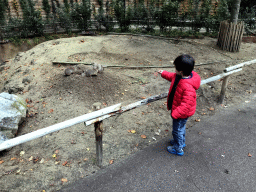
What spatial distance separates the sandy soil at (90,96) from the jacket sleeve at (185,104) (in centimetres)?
102

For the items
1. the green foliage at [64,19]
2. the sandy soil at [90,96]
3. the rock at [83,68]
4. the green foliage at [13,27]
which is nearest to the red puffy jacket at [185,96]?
the sandy soil at [90,96]

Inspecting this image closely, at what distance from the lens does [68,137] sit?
3.47 meters

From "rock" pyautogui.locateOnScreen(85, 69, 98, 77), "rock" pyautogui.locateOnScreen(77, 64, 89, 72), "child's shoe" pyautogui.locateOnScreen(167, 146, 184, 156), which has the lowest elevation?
"child's shoe" pyautogui.locateOnScreen(167, 146, 184, 156)

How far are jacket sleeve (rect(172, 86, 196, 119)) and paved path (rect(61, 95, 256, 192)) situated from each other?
80 cm

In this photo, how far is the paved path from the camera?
2.50 meters

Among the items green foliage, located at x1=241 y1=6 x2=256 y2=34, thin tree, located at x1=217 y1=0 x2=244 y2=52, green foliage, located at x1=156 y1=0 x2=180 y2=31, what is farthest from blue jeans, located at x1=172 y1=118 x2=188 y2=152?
green foliage, located at x1=241 y1=6 x2=256 y2=34

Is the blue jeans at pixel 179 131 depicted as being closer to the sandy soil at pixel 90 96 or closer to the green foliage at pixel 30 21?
the sandy soil at pixel 90 96

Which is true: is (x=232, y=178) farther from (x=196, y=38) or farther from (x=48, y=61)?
(x=196, y=38)

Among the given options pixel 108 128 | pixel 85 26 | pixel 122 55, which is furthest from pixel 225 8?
pixel 108 128

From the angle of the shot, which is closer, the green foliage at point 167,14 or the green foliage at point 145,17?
the green foliage at point 167,14

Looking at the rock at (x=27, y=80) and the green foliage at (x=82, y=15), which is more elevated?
the green foliage at (x=82, y=15)

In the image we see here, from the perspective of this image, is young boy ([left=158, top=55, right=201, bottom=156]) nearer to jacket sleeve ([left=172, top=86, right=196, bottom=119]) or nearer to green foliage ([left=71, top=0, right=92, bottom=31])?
jacket sleeve ([left=172, top=86, right=196, bottom=119])

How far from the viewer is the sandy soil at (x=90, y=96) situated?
291 centimetres

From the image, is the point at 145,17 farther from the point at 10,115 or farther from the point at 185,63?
the point at 185,63
